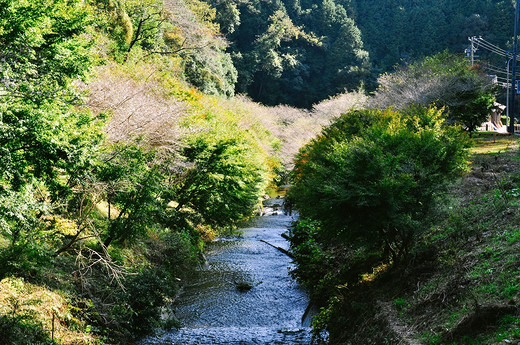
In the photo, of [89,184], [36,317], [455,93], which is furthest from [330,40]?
[36,317]

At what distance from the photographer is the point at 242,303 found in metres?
13.9

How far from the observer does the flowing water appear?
1106 centimetres

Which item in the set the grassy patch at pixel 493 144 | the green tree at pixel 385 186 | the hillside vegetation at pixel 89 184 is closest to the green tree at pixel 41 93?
the hillside vegetation at pixel 89 184

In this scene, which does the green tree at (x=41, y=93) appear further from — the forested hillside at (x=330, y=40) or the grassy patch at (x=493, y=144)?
the forested hillside at (x=330, y=40)

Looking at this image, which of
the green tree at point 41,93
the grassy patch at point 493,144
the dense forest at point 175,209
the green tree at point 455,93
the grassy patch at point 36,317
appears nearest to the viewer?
the green tree at point 41,93

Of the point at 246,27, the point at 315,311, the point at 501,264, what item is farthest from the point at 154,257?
the point at 246,27

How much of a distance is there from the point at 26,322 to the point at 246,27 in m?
66.0

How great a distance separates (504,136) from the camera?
28.9 m

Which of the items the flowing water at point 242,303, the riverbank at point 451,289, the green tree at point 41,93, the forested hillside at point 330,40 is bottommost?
the flowing water at point 242,303

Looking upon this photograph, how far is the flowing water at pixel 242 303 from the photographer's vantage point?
436 inches

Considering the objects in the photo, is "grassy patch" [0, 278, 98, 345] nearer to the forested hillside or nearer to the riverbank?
the riverbank

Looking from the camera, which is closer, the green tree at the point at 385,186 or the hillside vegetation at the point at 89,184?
the hillside vegetation at the point at 89,184

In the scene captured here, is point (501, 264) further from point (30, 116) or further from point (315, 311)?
point (30, 116)

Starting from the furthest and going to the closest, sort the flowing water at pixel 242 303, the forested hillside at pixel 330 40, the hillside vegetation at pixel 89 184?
the forested hillside at pixel 330 40 → the flowing water at pixel 242 303 → the hillside vegetation at pixel 89 184
